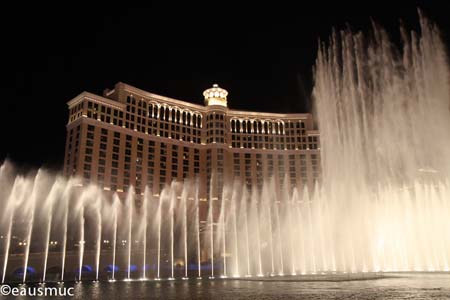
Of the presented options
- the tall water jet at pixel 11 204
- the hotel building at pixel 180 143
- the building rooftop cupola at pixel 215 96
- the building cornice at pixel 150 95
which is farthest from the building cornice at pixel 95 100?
the tall water jet at pixel 11 204

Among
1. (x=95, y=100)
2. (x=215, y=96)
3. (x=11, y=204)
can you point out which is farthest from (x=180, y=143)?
(x=11, y=204)

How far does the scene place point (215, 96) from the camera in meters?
116

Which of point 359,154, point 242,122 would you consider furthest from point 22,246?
point 242,122

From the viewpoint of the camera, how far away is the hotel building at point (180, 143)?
9175 cm

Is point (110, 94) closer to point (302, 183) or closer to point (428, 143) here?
point (302, 183)

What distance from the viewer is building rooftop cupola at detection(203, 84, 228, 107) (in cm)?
11512

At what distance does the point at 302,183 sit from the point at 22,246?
73693mm

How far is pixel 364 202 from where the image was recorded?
49.2 metres

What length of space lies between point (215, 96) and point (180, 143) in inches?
708

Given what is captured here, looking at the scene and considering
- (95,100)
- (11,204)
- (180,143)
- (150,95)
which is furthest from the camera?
(180,143)

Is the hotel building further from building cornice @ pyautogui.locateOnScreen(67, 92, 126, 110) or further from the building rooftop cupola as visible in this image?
building cornice @ pyautogui.locateOnScreen(67, 92, 126, 110)

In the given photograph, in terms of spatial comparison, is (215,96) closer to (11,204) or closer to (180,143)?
(180,143)

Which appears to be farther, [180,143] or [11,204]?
[180,143]

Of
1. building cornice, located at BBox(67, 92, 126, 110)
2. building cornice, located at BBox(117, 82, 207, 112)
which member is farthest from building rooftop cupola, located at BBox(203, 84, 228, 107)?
building cornice, located at BBox(67, 92, 126, 110)
